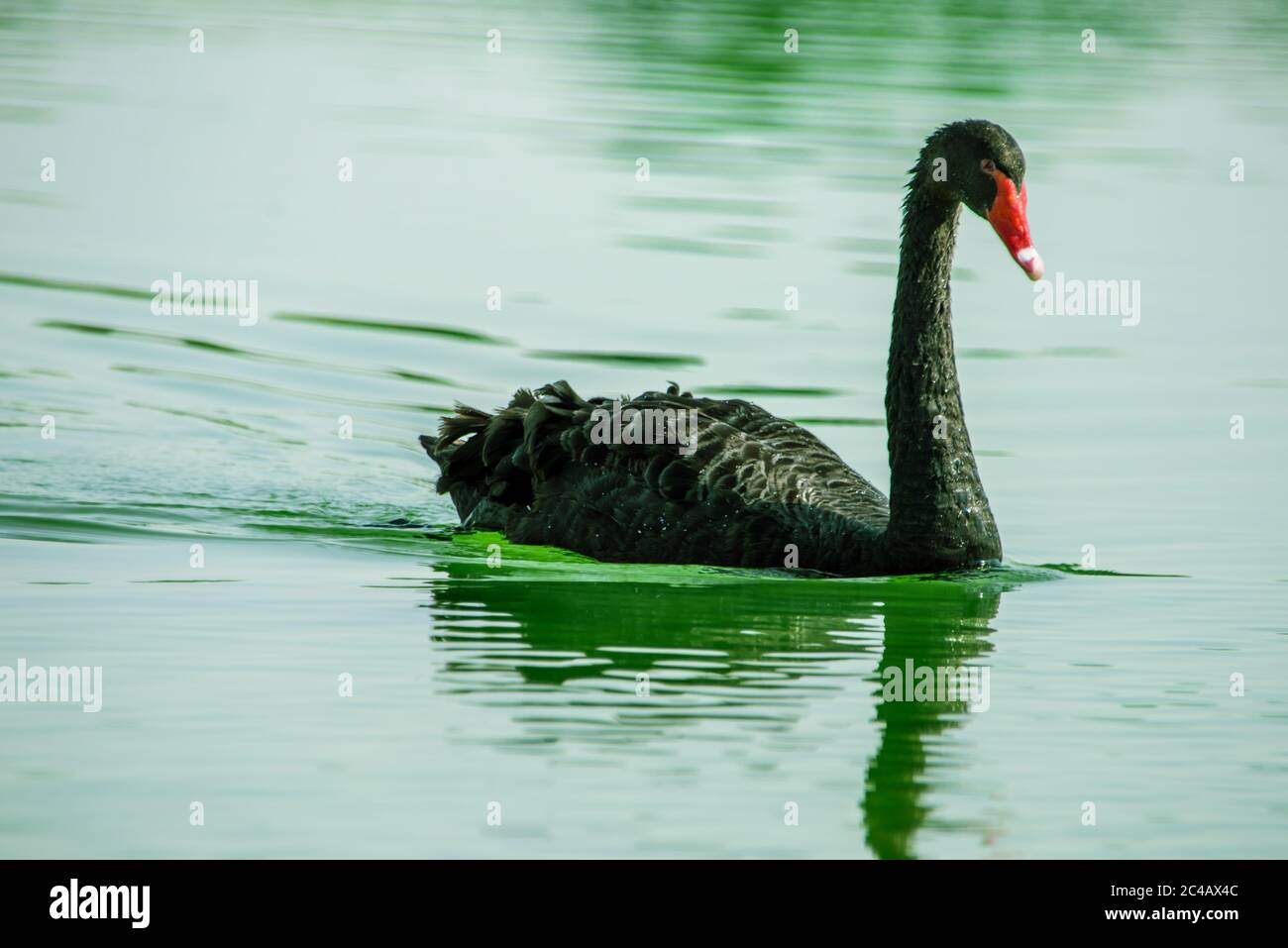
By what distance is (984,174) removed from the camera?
29.3 feet

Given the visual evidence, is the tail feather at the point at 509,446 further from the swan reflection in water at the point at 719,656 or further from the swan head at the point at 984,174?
the swan head at the point at 984,174

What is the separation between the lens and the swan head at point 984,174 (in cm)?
880

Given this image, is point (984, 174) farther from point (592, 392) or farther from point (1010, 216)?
point (592, 392)

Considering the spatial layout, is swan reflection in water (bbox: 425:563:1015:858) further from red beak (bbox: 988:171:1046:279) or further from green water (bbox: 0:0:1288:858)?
red beak (bbox: 988:171:1046:279)

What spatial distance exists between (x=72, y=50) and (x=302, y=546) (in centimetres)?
1886

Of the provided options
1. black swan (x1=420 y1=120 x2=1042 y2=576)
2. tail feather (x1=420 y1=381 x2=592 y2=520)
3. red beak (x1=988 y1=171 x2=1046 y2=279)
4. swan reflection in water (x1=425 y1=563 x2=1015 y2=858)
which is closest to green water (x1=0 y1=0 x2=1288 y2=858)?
swan reflection in water (x1=425 y1=563 x2=1015 y2=858)

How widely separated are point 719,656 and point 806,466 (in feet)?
6.40

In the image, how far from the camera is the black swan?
9094mm

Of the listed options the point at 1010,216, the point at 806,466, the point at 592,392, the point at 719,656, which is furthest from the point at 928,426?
the point at 592,392

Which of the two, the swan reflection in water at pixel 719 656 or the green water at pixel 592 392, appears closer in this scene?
the green water at pixel 592 392

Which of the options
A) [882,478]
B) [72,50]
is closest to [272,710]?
[882,478]

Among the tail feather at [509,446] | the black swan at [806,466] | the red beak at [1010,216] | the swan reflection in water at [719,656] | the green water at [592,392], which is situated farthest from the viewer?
the tail feather at [509,446]

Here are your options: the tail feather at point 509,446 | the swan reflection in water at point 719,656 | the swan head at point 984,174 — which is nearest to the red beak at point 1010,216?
the swan head at point 984,174

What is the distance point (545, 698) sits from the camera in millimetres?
7113
